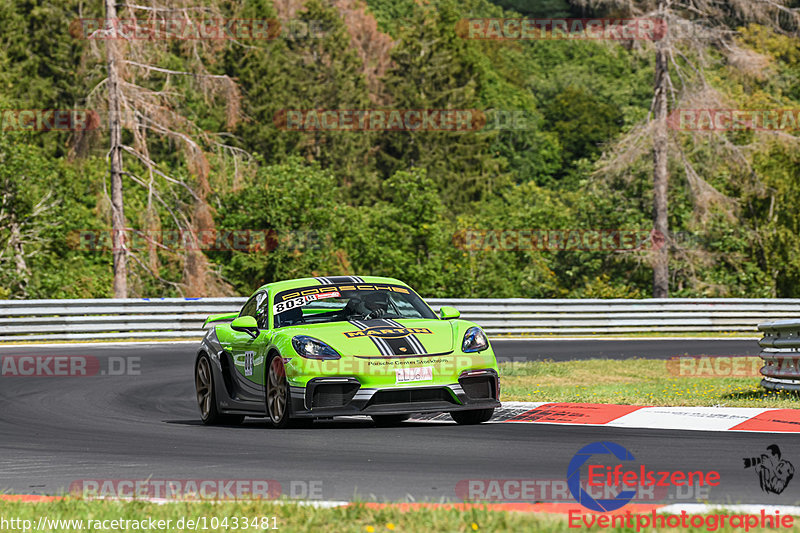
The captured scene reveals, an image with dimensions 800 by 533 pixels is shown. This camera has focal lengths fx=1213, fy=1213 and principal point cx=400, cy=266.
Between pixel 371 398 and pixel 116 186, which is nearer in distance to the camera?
pixel 371 398

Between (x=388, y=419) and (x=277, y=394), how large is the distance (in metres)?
1.40

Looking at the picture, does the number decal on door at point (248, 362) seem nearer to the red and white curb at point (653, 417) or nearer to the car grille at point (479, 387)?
the red and white curb at point (653, 417)

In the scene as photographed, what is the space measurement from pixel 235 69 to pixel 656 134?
44334mm

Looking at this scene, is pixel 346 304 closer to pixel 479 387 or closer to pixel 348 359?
pixel 348 359

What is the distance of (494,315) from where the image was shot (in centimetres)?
2728

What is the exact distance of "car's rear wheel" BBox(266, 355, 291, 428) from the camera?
34.9 ft

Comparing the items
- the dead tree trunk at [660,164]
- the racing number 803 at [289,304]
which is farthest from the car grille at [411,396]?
the dead tree trunk at [660,164]

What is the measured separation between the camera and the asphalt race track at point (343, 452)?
7555 mm

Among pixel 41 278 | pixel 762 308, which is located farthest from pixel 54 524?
pixel 41 278

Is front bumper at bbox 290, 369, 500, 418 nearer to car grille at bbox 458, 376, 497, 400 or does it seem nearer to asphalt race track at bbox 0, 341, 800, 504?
car grille at bbox 458, 376, 497, 400

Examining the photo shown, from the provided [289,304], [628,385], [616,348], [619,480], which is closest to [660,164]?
[616,348]

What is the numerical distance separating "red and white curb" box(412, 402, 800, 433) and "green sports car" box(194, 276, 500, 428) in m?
0.67

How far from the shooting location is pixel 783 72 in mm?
67312

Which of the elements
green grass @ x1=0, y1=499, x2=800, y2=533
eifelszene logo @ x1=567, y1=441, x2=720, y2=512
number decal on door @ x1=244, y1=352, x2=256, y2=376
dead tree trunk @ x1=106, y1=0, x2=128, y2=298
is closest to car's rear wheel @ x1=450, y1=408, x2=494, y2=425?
number decal on door @ x1=244, y1=352, x2=256, y2=376
